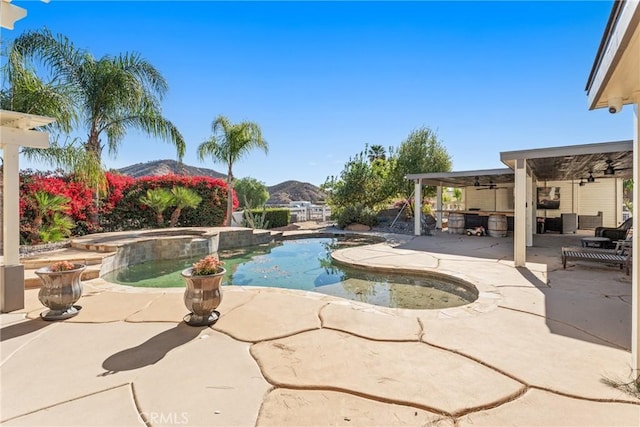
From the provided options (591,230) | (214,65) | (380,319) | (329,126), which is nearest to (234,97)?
(214,65)

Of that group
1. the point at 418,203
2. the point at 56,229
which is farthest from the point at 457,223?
the point at 56,229

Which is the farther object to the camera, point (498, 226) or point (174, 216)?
point (174, 216)

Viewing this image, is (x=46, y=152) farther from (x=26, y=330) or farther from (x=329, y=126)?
(x=329, y=126)

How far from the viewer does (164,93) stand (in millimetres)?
9891

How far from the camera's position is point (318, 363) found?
2.51 meters

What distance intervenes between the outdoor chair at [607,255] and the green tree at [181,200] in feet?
36.9

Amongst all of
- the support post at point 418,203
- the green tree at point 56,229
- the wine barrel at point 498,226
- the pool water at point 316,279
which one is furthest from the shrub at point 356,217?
the green tree at point 56,229

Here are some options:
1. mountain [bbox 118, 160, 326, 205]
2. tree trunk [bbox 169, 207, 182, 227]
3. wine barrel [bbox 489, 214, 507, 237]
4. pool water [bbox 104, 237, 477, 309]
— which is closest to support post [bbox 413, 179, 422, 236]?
wine barrel [bbox 489, 214, 507, 237]

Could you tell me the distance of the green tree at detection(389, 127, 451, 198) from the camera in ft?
54.0

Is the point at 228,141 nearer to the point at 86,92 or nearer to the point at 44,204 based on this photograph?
the point at 86,92

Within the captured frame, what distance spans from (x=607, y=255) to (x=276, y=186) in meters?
56.5

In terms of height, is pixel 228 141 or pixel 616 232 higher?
pixel 228 141

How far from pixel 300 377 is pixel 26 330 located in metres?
3.06

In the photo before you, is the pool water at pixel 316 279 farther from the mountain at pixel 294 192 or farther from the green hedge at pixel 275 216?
the mountain at pixel 294 192
